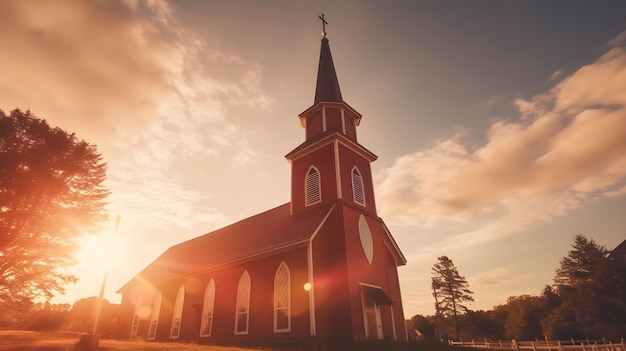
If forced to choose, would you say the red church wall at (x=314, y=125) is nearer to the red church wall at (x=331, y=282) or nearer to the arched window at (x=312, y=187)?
the arched window at (x=312, y=187)

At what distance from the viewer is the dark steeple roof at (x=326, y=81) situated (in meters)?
25.5

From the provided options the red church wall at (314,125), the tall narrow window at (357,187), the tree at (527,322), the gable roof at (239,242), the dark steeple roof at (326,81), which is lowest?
the tree at (527,322)

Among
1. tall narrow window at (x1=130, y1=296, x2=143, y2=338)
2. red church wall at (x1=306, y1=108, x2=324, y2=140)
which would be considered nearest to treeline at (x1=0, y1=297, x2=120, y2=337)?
tall narrow window at (x1=130, y1=296, x2=143, y2=338)

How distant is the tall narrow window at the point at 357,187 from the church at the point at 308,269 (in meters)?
0.07

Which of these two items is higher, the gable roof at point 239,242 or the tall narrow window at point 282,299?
the gable roof at point 239,242

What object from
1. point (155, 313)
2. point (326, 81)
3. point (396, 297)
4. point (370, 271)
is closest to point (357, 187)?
point (370, 271)

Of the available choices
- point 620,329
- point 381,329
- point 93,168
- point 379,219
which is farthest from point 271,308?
point 620,329

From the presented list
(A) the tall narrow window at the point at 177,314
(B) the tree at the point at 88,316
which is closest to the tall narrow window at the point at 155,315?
(A) the tall narrow window at the point at 177,314

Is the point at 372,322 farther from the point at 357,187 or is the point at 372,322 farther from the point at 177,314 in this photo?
the point at 177,314

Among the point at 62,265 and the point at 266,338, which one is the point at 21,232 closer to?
the point at 62,265

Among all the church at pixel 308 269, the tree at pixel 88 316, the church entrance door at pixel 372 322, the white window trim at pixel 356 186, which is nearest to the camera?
the church at pixel 308 269

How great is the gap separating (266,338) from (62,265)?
15.4 meters

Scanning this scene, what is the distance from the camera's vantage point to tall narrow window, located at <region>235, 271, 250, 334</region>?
19.8 m

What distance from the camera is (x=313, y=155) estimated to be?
22953 mm
